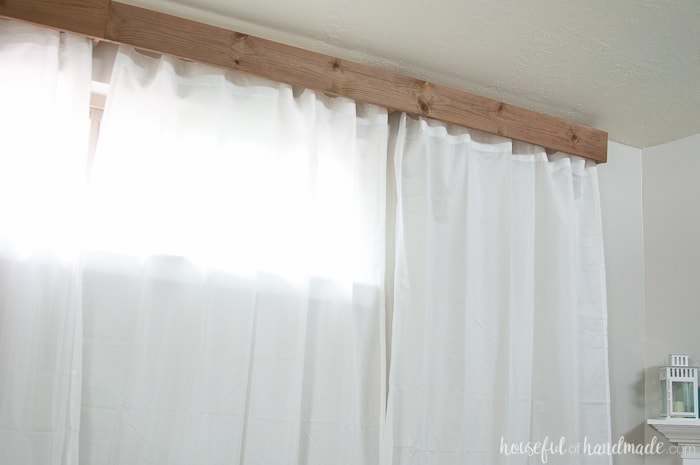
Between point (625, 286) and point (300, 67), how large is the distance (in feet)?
5.49

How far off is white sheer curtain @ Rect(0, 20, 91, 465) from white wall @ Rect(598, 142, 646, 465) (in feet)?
6.91

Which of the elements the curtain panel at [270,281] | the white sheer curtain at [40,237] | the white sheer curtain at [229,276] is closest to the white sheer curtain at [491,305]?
the curtain panel at [270,281]

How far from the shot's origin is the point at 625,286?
3178mm

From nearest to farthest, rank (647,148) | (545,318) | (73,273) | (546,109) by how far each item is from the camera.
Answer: (73,273) < (545,318) < (546,109) < (647,148)

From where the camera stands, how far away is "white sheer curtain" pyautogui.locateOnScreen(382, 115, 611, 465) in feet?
8.48

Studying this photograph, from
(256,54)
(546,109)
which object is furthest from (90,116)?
(546,109)

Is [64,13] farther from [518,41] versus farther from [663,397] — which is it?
[663,397]

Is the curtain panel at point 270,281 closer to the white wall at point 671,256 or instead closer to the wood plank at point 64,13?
the wood plank at point 64,13

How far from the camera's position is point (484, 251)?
9.13 ft

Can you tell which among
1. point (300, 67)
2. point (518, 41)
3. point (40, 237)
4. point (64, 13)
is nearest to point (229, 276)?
point (40, 237)

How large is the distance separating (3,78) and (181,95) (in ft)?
1.74

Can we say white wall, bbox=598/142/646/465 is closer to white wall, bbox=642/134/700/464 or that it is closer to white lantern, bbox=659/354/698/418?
white wall, bbox=642/134/700/464

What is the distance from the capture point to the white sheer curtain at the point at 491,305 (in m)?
2.58

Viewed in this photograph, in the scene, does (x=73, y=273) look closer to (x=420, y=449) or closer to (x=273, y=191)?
(x=273, y=191)
